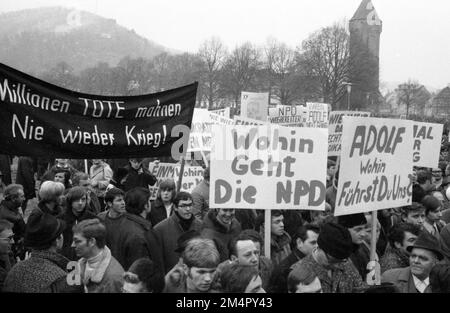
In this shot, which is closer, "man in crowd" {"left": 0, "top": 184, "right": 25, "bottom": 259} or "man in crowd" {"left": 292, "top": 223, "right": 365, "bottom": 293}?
"man in crowd" {"left": 292, "top": 223, "right": 365, "bottom": 293}

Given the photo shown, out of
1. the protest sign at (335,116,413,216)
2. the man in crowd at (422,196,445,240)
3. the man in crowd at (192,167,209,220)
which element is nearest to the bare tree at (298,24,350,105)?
the man in crowd at (192,167,209,220)

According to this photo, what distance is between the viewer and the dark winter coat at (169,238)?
15.4ft

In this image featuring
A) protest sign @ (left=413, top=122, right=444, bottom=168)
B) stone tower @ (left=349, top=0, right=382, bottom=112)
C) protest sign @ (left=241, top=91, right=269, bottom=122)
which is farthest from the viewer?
stone tower @ (left=349, top=0, right=382, bottom=112)

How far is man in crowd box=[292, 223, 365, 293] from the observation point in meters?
3.68

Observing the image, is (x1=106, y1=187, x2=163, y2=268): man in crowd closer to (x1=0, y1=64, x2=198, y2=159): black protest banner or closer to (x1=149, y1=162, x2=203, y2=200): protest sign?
(x1=0, y1=64, x2=198, y2=159): black protest banner

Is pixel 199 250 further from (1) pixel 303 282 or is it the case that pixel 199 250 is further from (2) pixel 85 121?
(2) pixel 85 121

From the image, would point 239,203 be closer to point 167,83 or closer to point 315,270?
point 315,270

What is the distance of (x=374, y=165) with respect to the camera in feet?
15.2

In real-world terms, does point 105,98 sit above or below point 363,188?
above

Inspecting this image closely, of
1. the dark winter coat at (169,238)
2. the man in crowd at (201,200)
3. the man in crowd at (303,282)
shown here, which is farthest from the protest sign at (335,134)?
the man in crowd at (303,282)

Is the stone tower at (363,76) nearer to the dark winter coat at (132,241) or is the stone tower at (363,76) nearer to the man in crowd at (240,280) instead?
the dark winter coat at (132,241)
